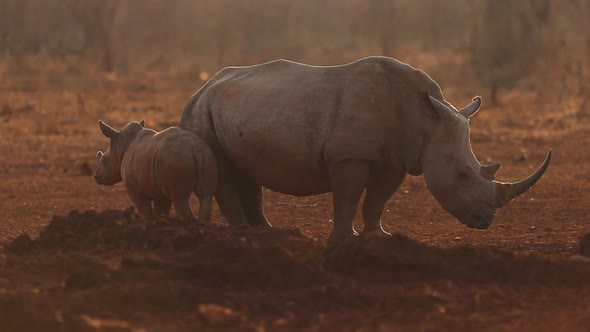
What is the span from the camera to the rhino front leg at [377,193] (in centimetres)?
763

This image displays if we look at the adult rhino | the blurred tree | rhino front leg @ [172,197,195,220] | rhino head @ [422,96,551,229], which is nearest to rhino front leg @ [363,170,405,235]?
the adult rhino

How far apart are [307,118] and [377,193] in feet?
2.56

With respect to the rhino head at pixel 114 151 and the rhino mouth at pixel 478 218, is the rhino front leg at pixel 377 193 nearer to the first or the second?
the rhino mouth at pixel 478 218

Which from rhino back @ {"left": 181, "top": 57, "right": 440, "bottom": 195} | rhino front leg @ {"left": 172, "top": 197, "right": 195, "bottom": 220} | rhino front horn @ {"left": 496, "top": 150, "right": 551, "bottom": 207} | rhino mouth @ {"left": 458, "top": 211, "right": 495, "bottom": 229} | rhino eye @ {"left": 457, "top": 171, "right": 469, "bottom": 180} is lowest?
rhino front leg @ {"left": 172, "top": 197, "right": 195, "bottom": 220}

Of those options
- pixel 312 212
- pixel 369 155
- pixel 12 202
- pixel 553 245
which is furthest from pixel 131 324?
pixel 12 202

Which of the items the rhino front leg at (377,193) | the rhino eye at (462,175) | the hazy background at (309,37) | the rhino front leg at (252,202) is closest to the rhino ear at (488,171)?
the rhino eye at (462,175)

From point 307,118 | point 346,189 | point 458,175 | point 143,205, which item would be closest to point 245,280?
point 346,189

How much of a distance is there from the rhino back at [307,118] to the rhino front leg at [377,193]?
261mm

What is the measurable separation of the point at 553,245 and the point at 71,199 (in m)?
4.85

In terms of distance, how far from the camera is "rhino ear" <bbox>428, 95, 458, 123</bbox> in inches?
284

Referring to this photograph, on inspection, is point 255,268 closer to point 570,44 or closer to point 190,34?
point 570,44

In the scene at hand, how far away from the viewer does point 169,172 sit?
7566 millimetres

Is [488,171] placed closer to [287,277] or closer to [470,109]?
[470,109]

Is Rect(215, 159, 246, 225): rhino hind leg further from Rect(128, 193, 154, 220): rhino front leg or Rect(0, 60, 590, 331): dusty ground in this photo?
Rect(0, 60, 590, 331): dusty ground
